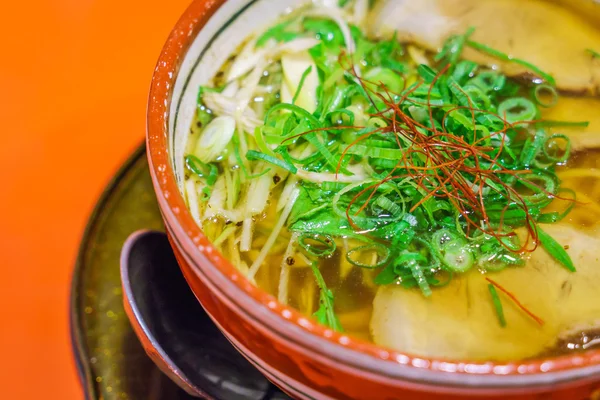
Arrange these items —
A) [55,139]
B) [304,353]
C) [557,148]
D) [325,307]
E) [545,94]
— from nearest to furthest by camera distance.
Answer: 1. [304,353]
2. [325,307]
3. [557,148]
4. [545,94]
5. [55,139]

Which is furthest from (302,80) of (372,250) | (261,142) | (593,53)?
(593,53)

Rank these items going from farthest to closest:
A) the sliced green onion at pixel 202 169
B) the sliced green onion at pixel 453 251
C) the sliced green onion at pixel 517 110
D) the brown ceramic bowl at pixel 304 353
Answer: the sliced green onion at pixel 517 110 → the sliced green onion at pixel 202 169 → the sliced green onion at pixel 453 251 → the brown ceramic bowl at pixel 304 353

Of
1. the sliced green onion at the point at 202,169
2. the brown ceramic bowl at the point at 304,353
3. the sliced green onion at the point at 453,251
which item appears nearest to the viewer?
the brown ceramic bowl at the point at 304,353

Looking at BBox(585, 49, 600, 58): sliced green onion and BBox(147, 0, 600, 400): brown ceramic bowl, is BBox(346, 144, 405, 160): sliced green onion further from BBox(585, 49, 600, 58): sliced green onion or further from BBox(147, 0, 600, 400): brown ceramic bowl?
BBox(585, 49, 600, 58): sliced green onion

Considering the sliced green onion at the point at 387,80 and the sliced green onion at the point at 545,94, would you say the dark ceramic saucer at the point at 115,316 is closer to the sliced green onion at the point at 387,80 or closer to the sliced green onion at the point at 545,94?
the sliced green onion at the point at 387,80

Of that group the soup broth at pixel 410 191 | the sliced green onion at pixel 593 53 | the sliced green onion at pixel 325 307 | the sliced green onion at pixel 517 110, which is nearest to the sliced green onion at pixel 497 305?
the soup broth at pixel 410 191

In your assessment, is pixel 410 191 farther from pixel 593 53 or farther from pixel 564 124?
pixel 593 53
